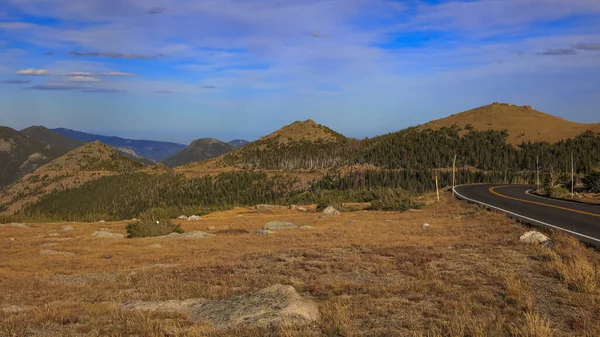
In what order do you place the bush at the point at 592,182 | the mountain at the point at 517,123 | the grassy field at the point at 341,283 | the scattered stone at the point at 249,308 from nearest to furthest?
the grassy field at the point at 341,283 < the scattered stone at the point at 249,308 < the bush at the point at 592,182 < the mountain at the point at 517,123

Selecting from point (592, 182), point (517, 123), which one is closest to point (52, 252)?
point (592, 182)

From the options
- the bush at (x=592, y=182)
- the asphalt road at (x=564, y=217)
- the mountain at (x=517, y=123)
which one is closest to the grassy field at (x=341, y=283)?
the asphalt road at (x=564, y=217)

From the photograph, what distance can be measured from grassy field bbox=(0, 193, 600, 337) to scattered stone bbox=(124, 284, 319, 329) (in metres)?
0.31

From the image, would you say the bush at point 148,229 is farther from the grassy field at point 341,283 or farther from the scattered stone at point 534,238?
the scattered stone at point 534,238

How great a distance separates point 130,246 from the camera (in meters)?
23.9

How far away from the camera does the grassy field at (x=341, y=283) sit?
8.07 meters

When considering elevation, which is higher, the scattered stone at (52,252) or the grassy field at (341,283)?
the grassy field at (341,283)

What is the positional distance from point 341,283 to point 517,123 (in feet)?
515

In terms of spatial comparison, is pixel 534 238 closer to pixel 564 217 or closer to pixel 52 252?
pixel 564 217

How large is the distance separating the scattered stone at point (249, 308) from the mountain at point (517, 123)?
13488 cm

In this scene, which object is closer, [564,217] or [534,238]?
[534,238]

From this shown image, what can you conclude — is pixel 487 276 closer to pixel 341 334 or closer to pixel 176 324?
pixel 341 334

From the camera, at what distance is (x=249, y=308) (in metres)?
9.00

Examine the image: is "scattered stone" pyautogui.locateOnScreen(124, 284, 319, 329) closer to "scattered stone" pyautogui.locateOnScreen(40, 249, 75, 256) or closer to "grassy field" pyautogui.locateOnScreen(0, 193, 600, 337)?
"grassy field" pyautogui.locateOnScreen(0, 193, 600, 337)
